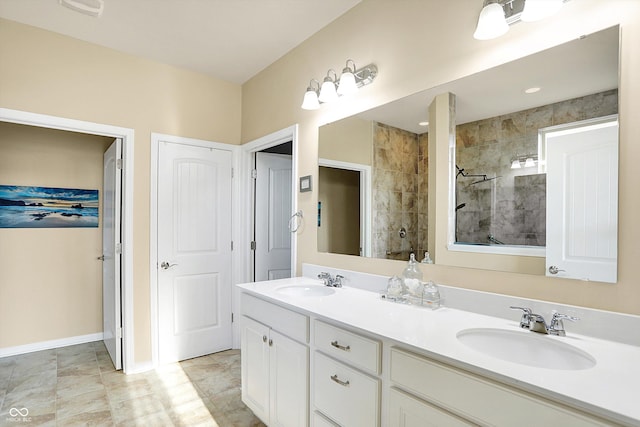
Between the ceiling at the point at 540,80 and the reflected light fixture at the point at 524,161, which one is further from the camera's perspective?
the reflected light fixture at the point at 524,161

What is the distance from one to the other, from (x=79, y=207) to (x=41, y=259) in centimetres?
59

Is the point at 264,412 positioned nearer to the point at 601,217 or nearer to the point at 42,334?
the point at 601,217

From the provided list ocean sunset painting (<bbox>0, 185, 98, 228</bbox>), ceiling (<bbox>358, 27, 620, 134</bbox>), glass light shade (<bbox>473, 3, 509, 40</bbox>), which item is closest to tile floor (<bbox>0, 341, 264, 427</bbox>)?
ocean sunset painting (<bbox>0, 185, 98, 228</bbox>)

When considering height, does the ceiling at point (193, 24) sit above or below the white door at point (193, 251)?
above

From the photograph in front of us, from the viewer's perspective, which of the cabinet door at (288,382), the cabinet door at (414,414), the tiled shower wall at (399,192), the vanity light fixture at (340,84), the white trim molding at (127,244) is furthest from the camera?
the white trim molding at (127,244)

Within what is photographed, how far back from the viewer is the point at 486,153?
5.06ft

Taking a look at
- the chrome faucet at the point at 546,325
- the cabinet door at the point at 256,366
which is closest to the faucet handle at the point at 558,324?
the chrome faucet at the point at 546,325

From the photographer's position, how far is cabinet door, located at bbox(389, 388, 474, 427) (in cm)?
105

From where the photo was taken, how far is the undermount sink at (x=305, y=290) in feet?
7.02

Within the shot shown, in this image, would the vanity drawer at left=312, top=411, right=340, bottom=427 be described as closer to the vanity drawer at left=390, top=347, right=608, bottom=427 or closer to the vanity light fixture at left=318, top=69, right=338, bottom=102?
the vanity drawer at left=390, top=347, right=608, bottom=427

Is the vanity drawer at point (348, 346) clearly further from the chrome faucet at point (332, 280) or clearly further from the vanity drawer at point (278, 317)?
the chrome faucet at point (332, 280)

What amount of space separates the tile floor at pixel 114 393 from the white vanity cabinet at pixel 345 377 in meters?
0.86

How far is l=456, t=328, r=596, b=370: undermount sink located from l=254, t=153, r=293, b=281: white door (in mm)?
2410

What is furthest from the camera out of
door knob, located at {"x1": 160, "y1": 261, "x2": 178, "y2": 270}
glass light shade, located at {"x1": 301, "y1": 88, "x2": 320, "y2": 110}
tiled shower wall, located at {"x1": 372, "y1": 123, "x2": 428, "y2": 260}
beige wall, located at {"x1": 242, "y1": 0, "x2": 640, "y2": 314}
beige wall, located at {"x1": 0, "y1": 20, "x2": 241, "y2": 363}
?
door knob, located at {"x1": 160, "y1": 261, "x2": 178, "y2": 270}
